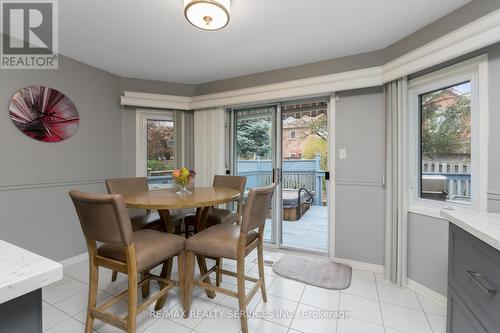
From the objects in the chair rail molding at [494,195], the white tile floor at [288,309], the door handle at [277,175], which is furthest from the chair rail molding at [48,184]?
the chair rail molding at [494,195]

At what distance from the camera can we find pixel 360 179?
260cm

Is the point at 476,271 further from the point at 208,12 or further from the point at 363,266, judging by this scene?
the point at 208,12

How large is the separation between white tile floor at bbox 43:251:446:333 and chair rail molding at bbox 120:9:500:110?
2.00 meters

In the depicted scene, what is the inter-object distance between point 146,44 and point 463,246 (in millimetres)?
2962

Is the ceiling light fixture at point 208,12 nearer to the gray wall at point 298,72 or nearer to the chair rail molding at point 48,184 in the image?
the gray wall at point 298,72

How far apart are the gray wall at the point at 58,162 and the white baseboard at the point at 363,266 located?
3.15m

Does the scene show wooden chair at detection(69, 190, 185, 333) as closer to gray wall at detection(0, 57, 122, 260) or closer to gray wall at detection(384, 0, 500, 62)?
gray wall at detection(0, 57, 122, 260)

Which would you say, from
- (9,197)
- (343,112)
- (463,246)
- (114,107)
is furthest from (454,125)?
(9,197)

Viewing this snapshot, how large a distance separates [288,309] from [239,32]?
2.45m

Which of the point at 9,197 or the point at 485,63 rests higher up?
the point at 485,63

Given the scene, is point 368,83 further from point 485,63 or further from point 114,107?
point 114,107

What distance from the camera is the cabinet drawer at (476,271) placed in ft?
3.09

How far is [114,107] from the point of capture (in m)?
3.15

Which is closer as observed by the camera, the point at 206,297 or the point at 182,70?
the point at 206,297
